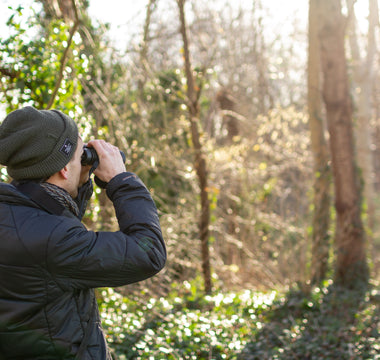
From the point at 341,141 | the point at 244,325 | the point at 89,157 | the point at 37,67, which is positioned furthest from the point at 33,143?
the point at 341,141

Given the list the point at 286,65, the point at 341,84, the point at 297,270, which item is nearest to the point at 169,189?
the point at 297,270

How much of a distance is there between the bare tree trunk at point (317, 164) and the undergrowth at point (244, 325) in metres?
0.64

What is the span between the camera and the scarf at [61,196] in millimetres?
1556

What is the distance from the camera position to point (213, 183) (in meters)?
7.43

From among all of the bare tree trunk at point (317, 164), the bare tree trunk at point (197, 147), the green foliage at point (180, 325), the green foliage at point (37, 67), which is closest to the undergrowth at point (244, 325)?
the green foliage at point (180, 325)

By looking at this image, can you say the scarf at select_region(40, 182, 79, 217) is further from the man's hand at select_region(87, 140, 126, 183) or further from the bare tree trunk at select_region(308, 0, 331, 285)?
the bare tree trunk at select_region(308, 0, 331, 285)

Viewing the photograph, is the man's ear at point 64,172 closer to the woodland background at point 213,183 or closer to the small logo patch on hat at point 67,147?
the small logo patch on hat at point 67,147

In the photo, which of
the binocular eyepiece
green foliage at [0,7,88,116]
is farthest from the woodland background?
the binocular eyepiece

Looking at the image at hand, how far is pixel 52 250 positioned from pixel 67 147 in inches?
14.9

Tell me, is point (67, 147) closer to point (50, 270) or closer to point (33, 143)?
point (33, 143)

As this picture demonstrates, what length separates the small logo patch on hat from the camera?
160 cm

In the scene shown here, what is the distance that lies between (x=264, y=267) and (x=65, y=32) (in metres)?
6.74

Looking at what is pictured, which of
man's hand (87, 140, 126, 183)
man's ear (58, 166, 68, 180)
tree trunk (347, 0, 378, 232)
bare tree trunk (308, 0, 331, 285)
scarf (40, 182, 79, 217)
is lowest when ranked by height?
scarf (40, 182, 79, 217)

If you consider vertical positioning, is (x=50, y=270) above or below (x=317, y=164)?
below
